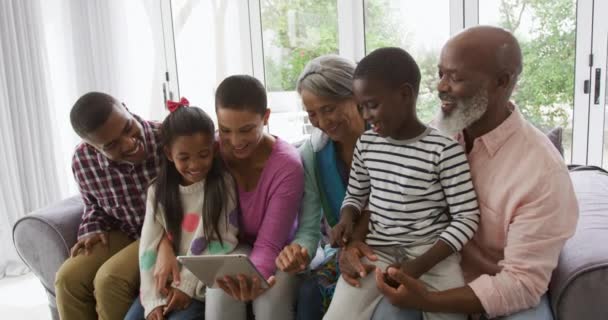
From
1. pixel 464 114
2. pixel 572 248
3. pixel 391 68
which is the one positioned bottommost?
pixel 572 248

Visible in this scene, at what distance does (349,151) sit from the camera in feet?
5.05

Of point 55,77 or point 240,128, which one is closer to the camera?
point 240,128

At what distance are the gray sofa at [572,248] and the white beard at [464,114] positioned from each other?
391 mm

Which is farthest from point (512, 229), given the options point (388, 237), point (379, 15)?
point (379, 15)

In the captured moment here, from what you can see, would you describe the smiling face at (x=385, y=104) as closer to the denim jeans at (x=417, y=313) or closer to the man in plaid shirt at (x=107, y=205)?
the denim jeans at (x=417, y=313)

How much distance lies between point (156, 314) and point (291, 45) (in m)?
2.43

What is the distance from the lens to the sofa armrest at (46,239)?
1647mm

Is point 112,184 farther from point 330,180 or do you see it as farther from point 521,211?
point 521,211

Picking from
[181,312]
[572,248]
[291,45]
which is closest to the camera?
[572,248]

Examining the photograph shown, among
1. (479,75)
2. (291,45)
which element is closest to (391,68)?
(479,75)

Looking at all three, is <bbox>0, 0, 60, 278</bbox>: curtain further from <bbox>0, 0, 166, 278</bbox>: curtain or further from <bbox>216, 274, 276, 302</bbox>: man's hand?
<bbox>216, 274, 276, 302</bbox>: man's hand

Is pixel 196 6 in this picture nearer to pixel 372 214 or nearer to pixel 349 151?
pixel 349 151

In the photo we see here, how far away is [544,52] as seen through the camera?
2.68 metres

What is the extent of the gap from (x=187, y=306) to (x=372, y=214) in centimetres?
60
